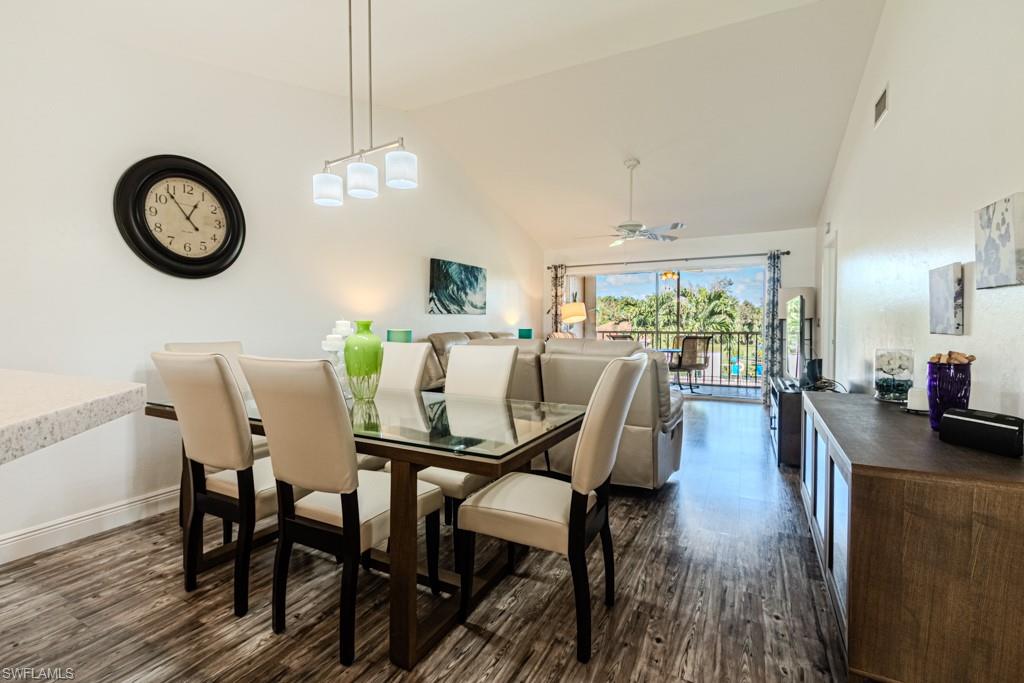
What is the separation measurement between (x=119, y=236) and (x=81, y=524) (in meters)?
1.62

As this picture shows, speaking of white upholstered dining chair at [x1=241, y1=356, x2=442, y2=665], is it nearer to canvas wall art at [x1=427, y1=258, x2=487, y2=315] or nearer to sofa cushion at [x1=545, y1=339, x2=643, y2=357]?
sofa cushion at [x1=545, y1=339, x2=643, y2=357]

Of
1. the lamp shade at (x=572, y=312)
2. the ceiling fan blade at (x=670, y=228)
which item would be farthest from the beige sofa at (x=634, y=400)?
the lamp shade at (x=572, y=312)

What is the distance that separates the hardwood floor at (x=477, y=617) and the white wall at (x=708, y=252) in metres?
5.06

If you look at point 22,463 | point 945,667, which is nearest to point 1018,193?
point 945,667

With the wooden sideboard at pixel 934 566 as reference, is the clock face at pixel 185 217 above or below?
above

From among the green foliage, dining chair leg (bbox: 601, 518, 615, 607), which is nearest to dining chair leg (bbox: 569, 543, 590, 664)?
dining chair leg (bbox: 601, 518, 615, 607)

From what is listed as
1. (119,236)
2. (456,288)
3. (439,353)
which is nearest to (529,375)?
(439,353)

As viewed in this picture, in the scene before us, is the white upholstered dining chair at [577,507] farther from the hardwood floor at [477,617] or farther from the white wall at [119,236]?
the white wall at [119,236]

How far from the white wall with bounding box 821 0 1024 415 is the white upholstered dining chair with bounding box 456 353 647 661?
1.23 meters

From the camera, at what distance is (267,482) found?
6.83 ft

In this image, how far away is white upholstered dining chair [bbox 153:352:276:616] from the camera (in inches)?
72.0

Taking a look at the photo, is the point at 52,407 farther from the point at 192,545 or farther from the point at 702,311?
the point at 702,311

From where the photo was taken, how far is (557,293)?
333 inches

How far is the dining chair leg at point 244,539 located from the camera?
1905mm
